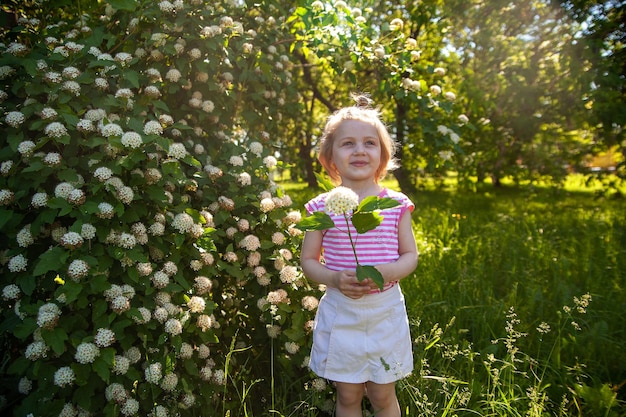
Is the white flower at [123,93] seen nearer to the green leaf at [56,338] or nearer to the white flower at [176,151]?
the white flower at [176,151]

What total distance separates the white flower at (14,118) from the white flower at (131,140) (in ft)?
1.62

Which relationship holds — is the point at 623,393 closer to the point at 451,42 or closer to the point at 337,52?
the point at 337,52

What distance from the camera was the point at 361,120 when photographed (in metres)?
1.95

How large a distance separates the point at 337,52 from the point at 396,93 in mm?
487

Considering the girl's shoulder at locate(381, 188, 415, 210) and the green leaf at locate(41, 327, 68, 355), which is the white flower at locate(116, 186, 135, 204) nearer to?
the green leaf at locate(41, 327, 68, 355)

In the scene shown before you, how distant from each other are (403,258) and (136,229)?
1063 millimetres

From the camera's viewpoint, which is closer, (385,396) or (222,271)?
(385,396)

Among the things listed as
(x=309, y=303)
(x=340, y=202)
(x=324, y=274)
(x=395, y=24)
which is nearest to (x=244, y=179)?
(x=309, y=303)

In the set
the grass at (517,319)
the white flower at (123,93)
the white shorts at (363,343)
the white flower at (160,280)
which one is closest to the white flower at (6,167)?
the white flower at (123,93)

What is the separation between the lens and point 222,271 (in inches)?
97.0

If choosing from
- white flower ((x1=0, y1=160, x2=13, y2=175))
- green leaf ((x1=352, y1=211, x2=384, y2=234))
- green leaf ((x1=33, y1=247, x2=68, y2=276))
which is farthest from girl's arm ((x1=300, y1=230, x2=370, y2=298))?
white flower ((x1=0, y1=160, x2=13, y2=175))

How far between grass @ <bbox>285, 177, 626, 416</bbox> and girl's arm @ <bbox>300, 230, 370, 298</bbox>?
50 centimetres

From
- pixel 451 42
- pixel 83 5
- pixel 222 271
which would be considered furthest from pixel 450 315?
pixel 451 42

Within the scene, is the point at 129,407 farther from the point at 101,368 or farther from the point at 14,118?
the point at 14,118
